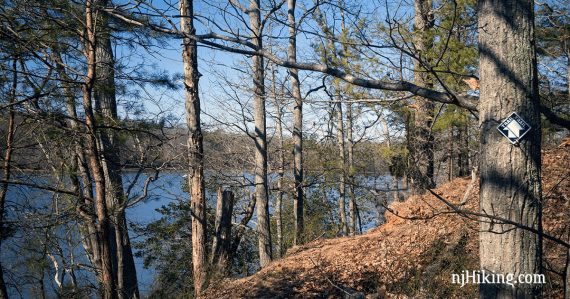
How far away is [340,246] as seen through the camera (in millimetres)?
7586

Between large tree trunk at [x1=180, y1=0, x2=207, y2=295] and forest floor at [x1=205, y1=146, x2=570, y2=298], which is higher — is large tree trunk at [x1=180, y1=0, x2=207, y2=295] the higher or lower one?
the higher one

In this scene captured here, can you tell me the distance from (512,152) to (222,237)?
637cm

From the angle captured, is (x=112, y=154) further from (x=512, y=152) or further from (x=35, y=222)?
(x=512, y=152)

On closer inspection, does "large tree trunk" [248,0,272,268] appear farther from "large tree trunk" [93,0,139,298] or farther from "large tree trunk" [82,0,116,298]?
"large tree trunk" [82,0,116,298]

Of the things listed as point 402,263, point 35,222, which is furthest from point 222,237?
point 402,263

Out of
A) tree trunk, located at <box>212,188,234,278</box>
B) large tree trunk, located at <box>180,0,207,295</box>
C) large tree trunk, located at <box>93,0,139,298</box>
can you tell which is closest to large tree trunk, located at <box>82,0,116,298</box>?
large tree trunk, located at <box>93,0,139,298</box>

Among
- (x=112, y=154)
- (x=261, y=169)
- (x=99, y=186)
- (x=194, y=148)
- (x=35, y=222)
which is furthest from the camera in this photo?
(x=261, y=169)

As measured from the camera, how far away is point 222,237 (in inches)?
317

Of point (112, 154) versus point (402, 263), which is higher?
point (112, 154)

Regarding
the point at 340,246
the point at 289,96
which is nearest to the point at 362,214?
the point at 340,246

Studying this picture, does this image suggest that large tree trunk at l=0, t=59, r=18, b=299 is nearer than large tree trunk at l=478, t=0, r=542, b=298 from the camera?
No

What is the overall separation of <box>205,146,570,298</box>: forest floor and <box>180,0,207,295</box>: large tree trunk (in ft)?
3.48

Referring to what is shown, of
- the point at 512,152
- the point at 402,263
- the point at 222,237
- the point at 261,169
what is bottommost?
the point at 402,263

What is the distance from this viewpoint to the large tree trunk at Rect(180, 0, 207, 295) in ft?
25.9
